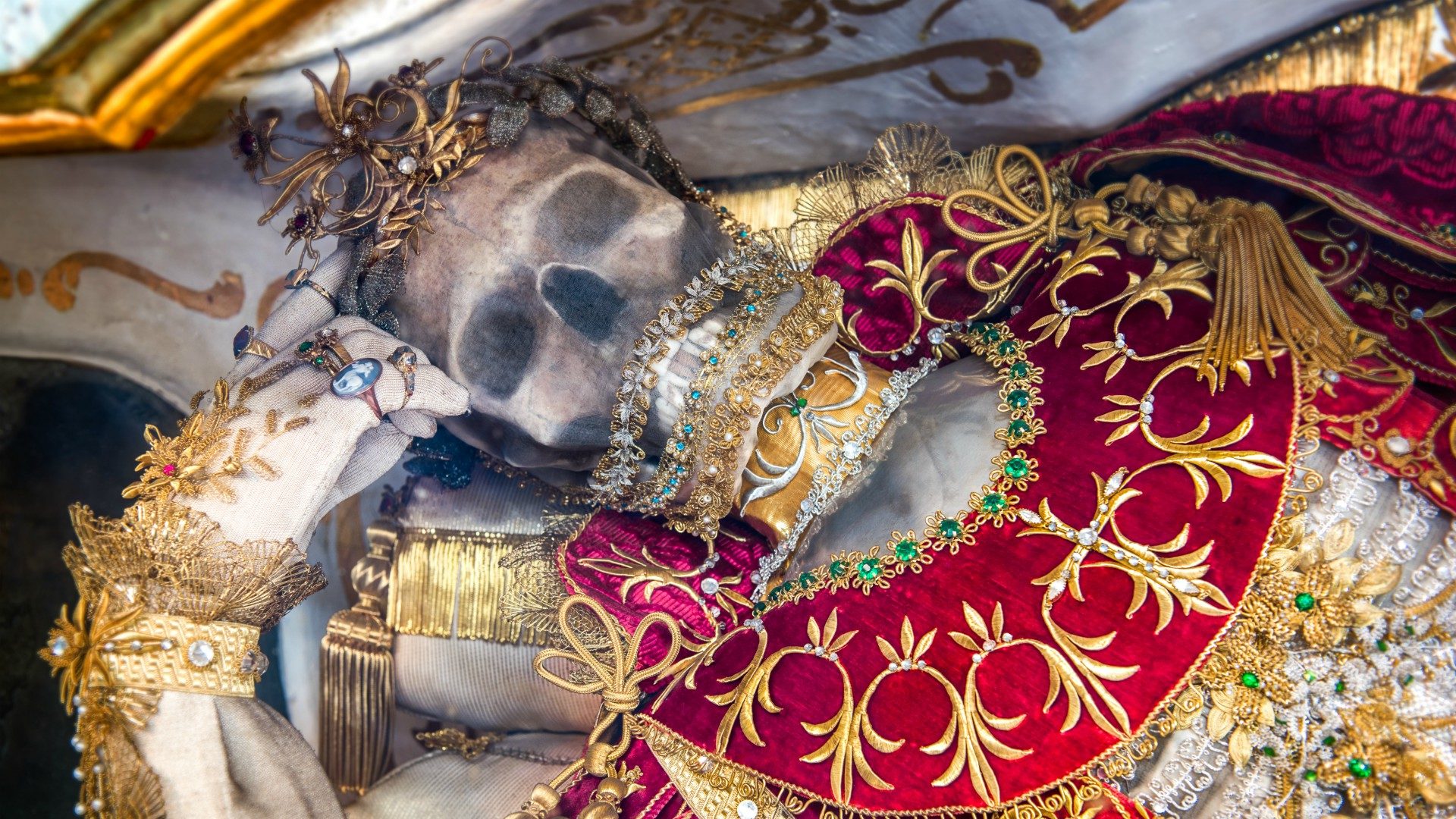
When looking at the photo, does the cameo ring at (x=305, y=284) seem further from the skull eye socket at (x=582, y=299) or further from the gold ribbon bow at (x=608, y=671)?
the gold ribbon bow at (x=608, y=671)

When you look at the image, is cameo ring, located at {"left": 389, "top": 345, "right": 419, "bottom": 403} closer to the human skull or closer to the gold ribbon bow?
the human skull

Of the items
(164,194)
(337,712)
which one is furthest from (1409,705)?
(164,194)

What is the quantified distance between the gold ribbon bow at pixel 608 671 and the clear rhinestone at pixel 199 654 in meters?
0.35

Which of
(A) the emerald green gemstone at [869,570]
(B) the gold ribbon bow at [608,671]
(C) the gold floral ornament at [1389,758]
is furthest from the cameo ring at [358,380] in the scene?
(C) the gold floral ornament at [1389,758]

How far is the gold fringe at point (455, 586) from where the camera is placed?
1.41 m

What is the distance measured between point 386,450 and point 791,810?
621mm

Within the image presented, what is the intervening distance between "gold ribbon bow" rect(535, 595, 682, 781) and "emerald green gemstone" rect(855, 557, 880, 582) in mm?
247

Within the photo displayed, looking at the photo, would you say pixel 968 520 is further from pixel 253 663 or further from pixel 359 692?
pixel 359 692

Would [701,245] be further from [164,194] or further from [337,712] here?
[337,712]

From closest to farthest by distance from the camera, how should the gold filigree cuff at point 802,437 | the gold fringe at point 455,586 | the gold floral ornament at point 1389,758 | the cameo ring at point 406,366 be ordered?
the gold floral ornament at point 1389,758
the cameo ring at point 406,366
the gold filigree cuff at point 802,437
the gold fringe at point 455,586

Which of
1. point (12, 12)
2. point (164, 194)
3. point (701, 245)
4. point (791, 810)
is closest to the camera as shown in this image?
point (12, 12)

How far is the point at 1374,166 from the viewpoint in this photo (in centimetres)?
117

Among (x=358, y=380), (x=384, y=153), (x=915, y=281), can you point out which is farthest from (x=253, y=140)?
(x=915, y=281)

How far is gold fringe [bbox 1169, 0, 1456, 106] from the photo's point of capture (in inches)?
56.1
